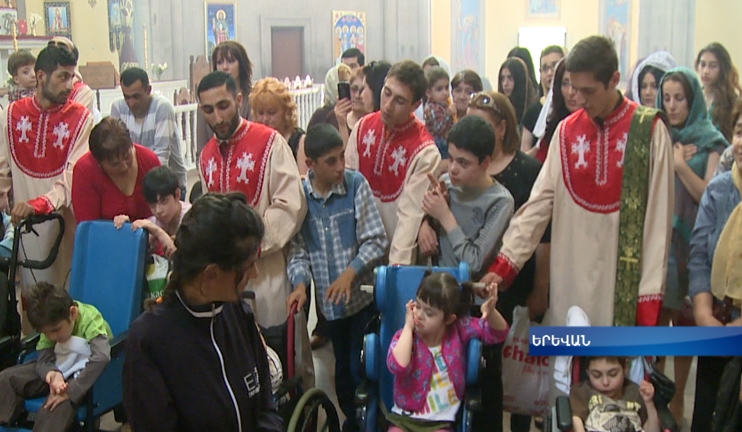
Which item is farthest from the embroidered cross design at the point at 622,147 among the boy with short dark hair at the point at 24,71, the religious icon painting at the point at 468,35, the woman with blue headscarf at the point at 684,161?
the religious icon painting at the point at 468,35

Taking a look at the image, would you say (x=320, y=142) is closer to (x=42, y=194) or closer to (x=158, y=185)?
(x=158, y=185)

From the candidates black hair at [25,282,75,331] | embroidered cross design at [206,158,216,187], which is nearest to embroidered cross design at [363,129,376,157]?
embroidered cross design at [206,158,216,187]

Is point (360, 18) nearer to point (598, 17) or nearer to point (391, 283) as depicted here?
point (598, 17)

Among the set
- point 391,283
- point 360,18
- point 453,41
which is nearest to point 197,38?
point 360,18

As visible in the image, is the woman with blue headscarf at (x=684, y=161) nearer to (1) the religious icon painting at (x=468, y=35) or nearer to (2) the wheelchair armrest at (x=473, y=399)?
(2) the wheelchair armrest at (x=473, y=399)

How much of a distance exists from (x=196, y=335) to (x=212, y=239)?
0.77ft

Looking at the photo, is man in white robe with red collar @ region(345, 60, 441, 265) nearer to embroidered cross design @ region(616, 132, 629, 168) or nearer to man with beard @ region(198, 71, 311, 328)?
man with beard @ region(198, 71, 311, 328)

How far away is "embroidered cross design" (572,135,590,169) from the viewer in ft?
9.25

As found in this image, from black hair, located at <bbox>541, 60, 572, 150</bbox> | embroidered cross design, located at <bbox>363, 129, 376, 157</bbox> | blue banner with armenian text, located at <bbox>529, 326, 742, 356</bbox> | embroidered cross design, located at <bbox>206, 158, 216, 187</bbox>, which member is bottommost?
blue banner with armenian text, located at <bbox>529, 326, 742, 356</bbox>

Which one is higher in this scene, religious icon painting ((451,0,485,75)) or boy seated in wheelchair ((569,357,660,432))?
religious icon painting ((451,0,485,75))

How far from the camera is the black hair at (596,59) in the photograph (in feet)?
8.63

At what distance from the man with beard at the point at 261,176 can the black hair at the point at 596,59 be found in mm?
1206

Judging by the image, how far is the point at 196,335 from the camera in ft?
5.85

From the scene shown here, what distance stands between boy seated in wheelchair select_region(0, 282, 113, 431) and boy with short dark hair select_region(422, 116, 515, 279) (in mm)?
1372
